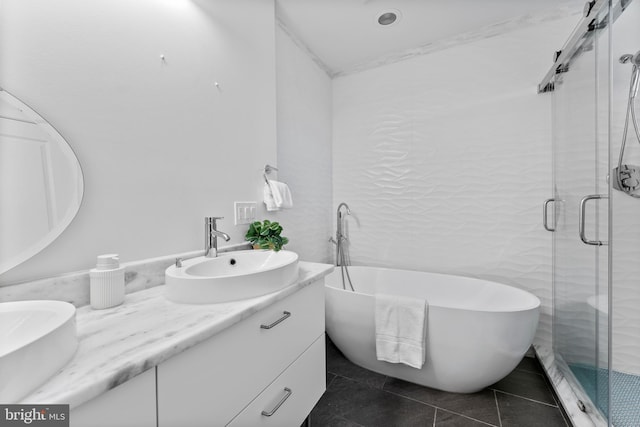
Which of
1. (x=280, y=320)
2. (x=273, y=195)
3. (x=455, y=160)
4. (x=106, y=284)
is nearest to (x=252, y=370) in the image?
(x=280, y=320)

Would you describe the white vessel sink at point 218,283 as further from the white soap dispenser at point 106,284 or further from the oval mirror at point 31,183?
the oval mirror at point 31,183

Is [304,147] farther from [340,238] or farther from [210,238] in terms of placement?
[210,238]

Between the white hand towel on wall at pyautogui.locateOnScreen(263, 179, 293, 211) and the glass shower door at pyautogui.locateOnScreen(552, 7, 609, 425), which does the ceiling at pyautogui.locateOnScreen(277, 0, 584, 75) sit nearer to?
the glass shower door at pyautogui.locateOnScreen(552, 7, 609, 425)

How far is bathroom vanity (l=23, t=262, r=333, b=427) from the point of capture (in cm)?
46

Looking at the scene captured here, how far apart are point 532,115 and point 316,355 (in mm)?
2200

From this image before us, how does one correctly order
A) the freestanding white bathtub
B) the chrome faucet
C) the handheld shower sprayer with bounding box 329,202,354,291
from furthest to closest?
the handheld shower sprayer with bounding box 329,202,354,291 → the freestanding white bathtub → the chrome faucet

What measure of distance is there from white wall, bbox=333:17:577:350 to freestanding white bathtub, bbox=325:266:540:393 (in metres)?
0.24

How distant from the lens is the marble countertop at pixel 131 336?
42cm

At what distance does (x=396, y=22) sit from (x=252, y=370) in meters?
2.36

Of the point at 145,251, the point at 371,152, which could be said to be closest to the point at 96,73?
the point at 145,251

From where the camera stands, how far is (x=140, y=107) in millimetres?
1013

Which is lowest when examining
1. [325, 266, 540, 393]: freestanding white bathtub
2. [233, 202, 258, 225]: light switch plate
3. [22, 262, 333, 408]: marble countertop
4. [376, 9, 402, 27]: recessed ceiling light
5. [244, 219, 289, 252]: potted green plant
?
[325, 266, 540, 393]: freestanding white bathtub

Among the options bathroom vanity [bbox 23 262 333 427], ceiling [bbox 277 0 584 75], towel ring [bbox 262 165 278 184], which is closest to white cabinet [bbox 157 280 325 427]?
bathroom vanity [bbox 23 262 333 427]

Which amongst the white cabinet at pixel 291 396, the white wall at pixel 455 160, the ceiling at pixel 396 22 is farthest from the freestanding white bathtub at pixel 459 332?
the ceiling at pixel 396 22
